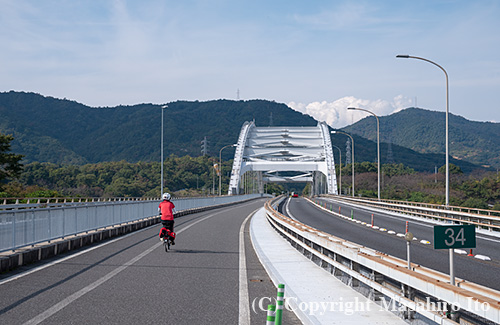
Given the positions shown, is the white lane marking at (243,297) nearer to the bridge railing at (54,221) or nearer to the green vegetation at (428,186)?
the bridge railing at (54,221)

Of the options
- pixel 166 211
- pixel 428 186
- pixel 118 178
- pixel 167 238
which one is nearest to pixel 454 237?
pixel 167 238

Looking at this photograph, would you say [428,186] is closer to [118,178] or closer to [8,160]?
[118,178]

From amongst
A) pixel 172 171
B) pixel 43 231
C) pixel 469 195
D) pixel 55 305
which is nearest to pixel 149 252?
pixel 43 231

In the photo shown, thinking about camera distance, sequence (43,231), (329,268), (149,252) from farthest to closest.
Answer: (149,252) < (43,231) < (329,268)

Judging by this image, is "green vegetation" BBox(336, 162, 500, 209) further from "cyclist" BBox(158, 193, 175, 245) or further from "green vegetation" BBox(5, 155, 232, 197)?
"cyclist" BBox(158, 193, 175, 245)

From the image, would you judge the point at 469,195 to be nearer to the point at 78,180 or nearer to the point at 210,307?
the point at 78,180

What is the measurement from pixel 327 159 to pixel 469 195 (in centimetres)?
3105

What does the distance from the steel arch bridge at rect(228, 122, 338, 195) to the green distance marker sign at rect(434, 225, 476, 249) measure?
10268cm

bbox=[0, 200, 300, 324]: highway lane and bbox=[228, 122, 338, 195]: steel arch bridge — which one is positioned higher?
bbox=[228, 122, 338, 195]: steel arch bridge

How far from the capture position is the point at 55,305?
8.38m

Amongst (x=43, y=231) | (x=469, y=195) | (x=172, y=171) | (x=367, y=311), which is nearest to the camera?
(x=367, y=311)

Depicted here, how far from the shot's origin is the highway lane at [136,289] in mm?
7738

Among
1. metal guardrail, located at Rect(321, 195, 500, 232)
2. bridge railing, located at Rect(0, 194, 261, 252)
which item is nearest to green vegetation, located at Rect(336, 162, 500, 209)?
metal guardrail, located at Rect(321, 195, 500, 232)

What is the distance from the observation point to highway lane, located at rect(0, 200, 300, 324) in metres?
7.74
